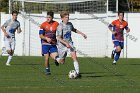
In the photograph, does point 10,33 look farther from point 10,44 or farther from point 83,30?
point 83,30

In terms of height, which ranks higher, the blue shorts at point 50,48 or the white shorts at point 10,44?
the blue shorts at point 50,48

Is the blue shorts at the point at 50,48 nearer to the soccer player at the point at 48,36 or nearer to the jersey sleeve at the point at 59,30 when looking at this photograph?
the soccer player at the point at 48,36

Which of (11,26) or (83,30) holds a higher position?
(11,26)

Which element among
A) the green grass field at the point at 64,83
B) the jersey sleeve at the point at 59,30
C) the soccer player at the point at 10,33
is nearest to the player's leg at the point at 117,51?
the soccer player at the point at 10,33

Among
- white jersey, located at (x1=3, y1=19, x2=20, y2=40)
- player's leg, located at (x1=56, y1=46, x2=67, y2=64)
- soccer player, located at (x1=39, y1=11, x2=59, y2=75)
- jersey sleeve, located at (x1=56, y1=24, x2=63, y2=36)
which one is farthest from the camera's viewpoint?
white jersey, located at (x1=3, y1=19, x2=20, y2=40)

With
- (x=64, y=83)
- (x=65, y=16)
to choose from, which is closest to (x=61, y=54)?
(x=65, y=16)

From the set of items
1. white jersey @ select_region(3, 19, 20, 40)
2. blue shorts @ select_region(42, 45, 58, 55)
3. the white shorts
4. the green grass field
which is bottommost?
the green grass field

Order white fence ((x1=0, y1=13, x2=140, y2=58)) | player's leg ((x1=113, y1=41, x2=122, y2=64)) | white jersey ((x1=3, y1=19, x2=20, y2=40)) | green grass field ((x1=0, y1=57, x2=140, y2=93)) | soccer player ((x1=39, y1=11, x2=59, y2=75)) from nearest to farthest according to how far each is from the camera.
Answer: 1. green grass field ((x1=0, y1=57, x2=140, y2=93))
2. soccer player ((x1=39, y1=11, x2=59, y2=75))
3. white jersey ((x1=3, y1=19, x2=20, y2=40))
4. player's leg ((x1=113, y1=41, x2=122, y2=64))
5. white fence ((x1=0, y1=13, x2=140, y2=58))

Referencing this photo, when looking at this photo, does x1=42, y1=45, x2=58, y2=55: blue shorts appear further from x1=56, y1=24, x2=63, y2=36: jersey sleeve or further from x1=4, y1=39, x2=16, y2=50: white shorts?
x1=4, y1=39, x2=16, y2=50: white shorts

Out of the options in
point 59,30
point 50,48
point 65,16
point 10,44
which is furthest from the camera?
point 10,44

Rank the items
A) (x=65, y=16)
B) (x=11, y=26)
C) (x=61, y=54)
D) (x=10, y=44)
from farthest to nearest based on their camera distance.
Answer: (x=11, y=26)
(x=10, y=44)
(x=61, y=54)
(x=65, y=16)

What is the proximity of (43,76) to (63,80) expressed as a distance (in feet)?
5.45

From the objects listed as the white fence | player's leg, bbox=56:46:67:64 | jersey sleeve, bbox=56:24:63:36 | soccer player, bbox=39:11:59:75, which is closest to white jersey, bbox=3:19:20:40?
soccer player, bbox=39:11:59:75

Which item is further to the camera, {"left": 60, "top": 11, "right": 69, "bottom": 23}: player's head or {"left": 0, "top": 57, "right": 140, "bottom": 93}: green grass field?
{"left": 60, "top": 11, "right": 69, "bottom": 23}: player's head
